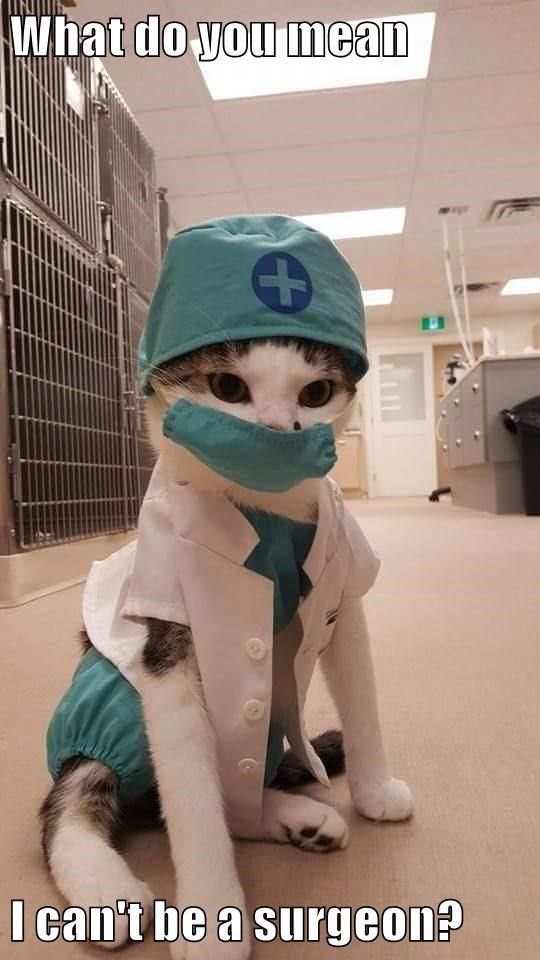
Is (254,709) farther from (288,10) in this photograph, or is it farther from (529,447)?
(529,447)

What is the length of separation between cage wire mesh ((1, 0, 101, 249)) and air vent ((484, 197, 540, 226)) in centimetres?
329

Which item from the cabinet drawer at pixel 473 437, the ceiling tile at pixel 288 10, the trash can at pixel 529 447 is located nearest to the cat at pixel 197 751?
the ceiling tile at pixel 288 10

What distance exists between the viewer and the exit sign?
830 cm

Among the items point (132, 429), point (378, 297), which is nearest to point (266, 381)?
point (132, 429)

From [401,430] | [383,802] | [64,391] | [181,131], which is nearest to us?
[383,802]

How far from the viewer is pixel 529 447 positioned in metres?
4.02

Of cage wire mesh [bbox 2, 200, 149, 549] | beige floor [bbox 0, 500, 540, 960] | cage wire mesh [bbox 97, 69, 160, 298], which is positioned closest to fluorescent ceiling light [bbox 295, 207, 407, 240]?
cage wire mesh [bbox 97, 69, 160, 298]

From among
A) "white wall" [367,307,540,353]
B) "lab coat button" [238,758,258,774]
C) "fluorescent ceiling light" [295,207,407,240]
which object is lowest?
"lab coat button" [238,758,258,774]

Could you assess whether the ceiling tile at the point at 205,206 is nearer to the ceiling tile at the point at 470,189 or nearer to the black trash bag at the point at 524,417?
the ceiling tile at the point at 470,189

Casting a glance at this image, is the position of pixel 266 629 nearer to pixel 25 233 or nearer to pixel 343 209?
pixel 25 233

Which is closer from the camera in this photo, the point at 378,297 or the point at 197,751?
the point at 197,751

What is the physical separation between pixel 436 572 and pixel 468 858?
64.7 inches

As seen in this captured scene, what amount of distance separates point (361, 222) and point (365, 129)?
1.52 meters

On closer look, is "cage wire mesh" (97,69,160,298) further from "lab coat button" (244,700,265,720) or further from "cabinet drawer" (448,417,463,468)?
"cabinet drawer" (448,417,463,468)
